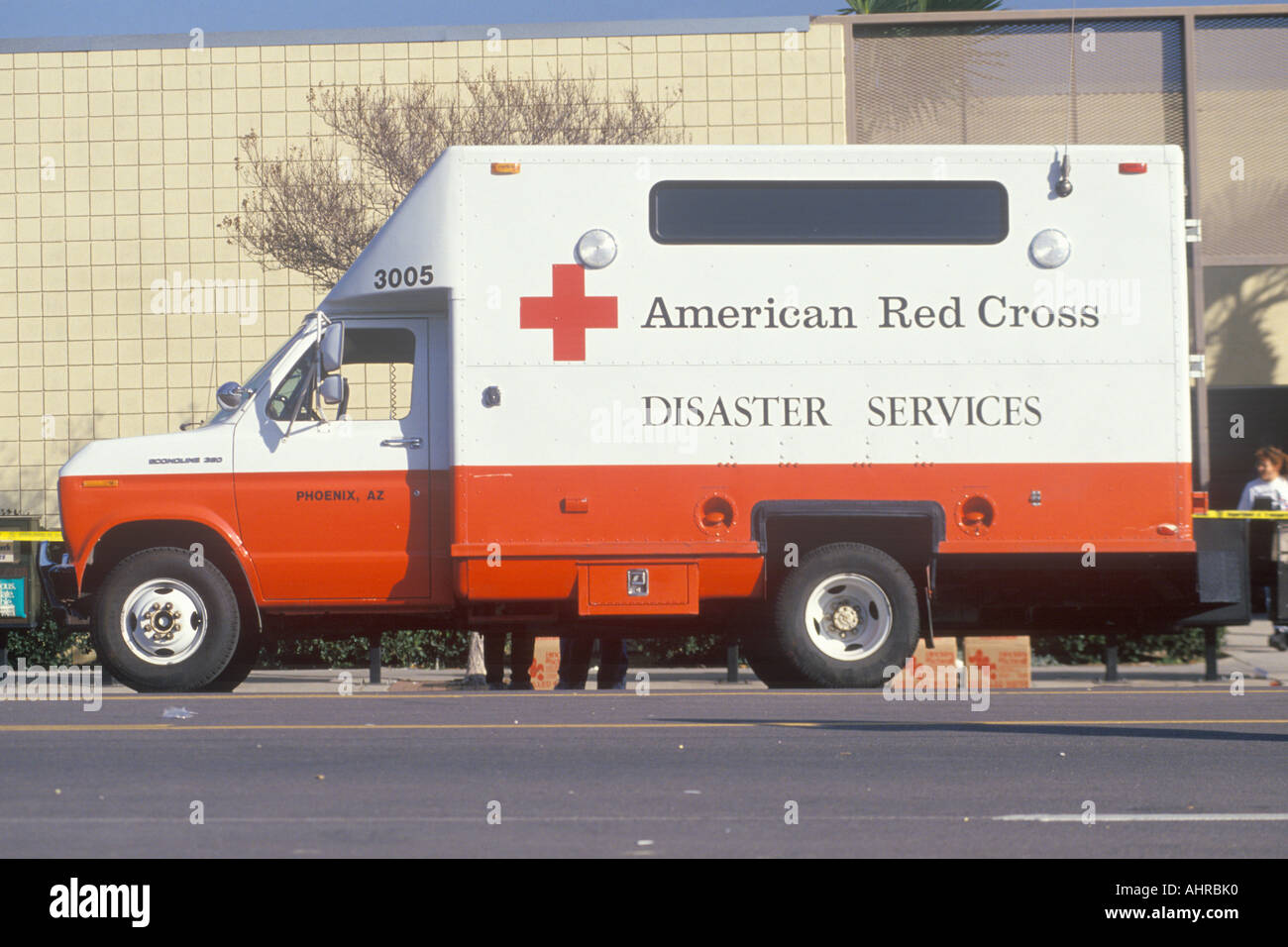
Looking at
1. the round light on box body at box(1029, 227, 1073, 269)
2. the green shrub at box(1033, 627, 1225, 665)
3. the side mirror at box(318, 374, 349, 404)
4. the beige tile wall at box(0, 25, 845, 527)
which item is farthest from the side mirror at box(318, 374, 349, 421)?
the beige tile wall at box(0, 25, 845, 527)

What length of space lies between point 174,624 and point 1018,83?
1398cm

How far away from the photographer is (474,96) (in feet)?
59.6

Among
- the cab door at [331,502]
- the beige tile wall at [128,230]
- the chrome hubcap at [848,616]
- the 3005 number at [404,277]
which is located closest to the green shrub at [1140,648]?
the chrome hubcap at [848,616]

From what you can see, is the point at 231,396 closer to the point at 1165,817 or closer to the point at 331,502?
the point at 331,502

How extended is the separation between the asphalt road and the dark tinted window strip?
2.96 meters

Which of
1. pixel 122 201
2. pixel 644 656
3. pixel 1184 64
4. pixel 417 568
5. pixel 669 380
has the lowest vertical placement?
pixel 644 656

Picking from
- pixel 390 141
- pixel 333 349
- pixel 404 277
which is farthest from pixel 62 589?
pixel 390 141

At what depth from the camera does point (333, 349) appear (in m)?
10.6

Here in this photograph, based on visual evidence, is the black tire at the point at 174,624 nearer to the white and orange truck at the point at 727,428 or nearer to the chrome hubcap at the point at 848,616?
the white and orange truck at the point at 727,428

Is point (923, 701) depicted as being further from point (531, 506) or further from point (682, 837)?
point (682, 837)
